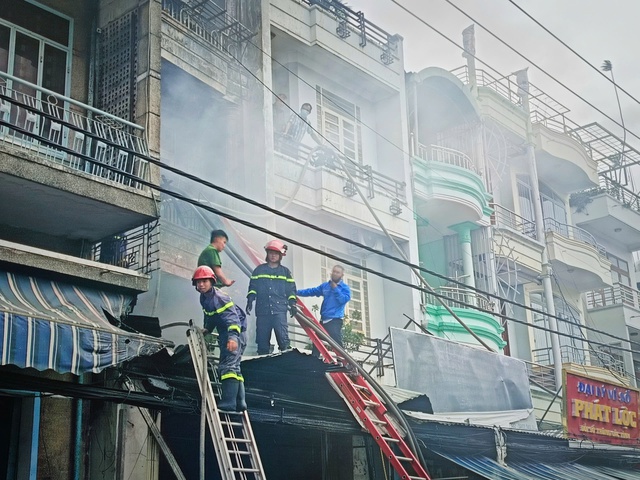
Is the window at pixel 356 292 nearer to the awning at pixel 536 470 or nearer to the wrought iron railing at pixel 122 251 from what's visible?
the awning at pixel 536 470

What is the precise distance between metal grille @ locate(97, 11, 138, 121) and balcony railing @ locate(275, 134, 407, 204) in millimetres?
3940

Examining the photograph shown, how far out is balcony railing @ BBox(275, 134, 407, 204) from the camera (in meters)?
15.7

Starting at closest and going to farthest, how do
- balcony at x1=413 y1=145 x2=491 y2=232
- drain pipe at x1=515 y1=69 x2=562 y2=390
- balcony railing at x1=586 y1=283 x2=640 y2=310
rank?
balcony at x1=413 y1=145 x2=491 y2=232 → drain pipe at x1=515 y1=69 x2=562 y2=390 → balcony railing at x1=586 y1=283 x2=640 y2=310

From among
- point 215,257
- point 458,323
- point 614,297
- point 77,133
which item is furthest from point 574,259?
point 77,133

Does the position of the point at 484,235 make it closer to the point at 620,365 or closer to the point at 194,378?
the point at 620,365

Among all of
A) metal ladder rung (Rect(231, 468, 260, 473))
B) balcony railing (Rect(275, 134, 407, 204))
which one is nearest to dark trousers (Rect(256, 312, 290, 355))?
metal ladder rung (Rect(231, 468, 260, 473))

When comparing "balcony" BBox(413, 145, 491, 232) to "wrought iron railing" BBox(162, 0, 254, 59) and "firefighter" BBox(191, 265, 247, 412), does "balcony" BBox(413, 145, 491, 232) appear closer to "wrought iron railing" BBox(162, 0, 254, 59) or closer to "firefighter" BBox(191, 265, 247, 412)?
"wrought iron railing" BBox(162, 0, 254, 59)

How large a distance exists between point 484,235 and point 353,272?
5002mm

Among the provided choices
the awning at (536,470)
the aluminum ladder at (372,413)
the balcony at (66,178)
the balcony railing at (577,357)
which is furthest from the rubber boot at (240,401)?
the balcony railing at (577,357)

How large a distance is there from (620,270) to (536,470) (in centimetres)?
2108

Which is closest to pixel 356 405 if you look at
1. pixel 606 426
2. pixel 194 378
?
pixel 194 378

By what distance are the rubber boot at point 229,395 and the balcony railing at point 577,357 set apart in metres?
15.1

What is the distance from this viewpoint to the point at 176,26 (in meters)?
13.9

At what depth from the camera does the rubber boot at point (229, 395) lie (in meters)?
8.70
